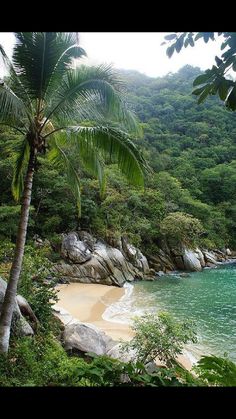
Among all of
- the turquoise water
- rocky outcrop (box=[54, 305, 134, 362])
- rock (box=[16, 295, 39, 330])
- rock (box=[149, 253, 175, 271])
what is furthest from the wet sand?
rock (box=[149, 253, 175, 271])

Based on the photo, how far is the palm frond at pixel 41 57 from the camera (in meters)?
5.28

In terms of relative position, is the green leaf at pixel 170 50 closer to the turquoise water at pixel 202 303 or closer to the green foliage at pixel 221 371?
the green foliage at pixel 221 371

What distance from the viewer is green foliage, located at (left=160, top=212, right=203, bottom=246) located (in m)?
25.2

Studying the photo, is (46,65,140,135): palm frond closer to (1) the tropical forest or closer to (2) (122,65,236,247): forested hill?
(1) the tropical forest

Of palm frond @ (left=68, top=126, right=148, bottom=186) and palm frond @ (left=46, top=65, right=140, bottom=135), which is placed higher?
palm frond @ (left=46, top=65, right=140, bottom=135)

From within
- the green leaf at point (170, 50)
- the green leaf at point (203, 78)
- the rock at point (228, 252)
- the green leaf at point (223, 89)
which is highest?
the green leaf at point (170, 50)

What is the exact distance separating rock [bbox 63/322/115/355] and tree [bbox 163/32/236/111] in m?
6.31

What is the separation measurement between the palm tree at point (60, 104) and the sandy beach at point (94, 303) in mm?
5905

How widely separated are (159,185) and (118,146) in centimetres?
2457

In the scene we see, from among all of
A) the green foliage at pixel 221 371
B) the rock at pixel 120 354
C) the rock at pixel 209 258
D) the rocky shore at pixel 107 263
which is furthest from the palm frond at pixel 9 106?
the rock at pixel 209 258

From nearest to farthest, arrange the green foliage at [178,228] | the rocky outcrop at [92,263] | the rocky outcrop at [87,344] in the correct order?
the rocky outcrop at [87,344] → the rocky outcrop at [92,263] → the green foliage at [178,228]

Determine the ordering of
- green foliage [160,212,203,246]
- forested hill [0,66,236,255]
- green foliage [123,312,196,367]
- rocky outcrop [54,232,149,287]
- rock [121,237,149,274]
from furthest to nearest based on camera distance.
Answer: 1. green foliage [160,212,203,246]
2. rock [121,237,149,274]
3. forested hill [0,66,236,255]
4. rocky outcrop [54,232,149,287]
5. green foliage [123,312,196,367]

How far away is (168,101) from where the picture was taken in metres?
52.2
